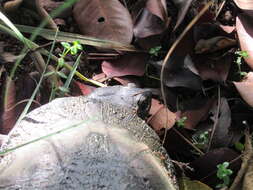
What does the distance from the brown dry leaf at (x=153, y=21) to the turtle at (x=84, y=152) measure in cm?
45

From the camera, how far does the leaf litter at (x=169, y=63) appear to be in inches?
63.6

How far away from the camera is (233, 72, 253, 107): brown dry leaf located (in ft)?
5.14

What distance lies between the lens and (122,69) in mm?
1745

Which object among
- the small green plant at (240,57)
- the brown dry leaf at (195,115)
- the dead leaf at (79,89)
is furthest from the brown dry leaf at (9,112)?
the small green plant at (240,57)

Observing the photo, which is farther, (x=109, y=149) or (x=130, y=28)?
(x=130, y=28)

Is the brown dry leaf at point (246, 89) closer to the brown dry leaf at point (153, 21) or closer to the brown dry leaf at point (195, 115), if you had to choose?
the brown dry leaf at point (195, 115)

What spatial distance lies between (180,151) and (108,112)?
1.35ft

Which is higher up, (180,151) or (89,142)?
(89,142)

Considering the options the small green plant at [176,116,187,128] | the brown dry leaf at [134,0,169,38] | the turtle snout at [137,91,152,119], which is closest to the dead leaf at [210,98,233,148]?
the small green plant at [176,116,187,128]

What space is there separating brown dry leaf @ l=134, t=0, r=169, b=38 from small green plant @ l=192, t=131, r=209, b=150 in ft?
1.40

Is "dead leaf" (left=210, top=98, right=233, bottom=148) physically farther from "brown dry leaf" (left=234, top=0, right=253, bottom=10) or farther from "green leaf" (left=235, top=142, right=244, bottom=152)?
"brown dry leaf" (left=234, top=0, right=253, bottom=10)

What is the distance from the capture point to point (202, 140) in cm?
161

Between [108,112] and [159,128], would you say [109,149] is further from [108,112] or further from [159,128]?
[159,128]

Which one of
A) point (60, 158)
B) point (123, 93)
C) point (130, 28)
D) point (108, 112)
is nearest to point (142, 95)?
point (123, 93)
